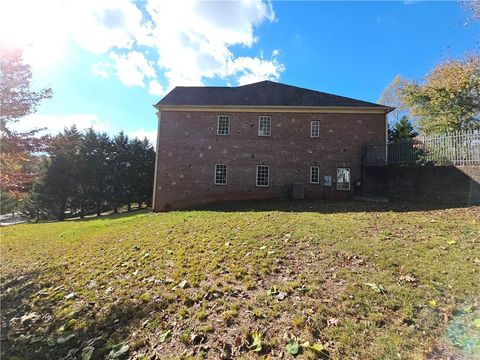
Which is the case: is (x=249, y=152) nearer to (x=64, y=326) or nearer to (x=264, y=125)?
(x=264, y=125)

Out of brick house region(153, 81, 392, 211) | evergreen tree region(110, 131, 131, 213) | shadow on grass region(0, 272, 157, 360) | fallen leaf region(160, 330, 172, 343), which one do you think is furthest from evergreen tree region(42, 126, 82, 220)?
fallen leaf region(160, 330, 172, 343)

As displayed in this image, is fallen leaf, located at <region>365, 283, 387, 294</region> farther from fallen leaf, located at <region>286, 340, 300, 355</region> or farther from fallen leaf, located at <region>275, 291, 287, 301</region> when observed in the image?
fallen leaf, located at <region>286, 340, 300, 355</region>

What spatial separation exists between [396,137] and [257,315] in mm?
25036

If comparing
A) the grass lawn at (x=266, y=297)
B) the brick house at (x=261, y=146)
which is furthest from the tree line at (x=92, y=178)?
the grass lawn at (x=266, y=297)

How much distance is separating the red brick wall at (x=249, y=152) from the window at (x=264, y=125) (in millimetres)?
219

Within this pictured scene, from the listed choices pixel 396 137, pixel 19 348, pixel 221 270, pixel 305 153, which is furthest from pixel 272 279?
pixel 396 137

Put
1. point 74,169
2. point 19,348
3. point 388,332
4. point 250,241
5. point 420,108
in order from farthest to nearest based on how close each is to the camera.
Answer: point 74,169 < point 420,108 < point 250,241 < point 19,348 < point 388,332

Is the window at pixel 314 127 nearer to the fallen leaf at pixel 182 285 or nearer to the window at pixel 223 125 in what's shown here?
the window at pixel 223 125

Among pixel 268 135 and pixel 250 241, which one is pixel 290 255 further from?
pixel 268 135

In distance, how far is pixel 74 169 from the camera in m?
29.4

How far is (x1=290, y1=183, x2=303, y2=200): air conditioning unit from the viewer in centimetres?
1598

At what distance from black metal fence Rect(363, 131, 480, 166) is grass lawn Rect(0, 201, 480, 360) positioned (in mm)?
4855

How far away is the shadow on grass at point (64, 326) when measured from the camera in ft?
12.2

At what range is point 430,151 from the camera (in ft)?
40.8
